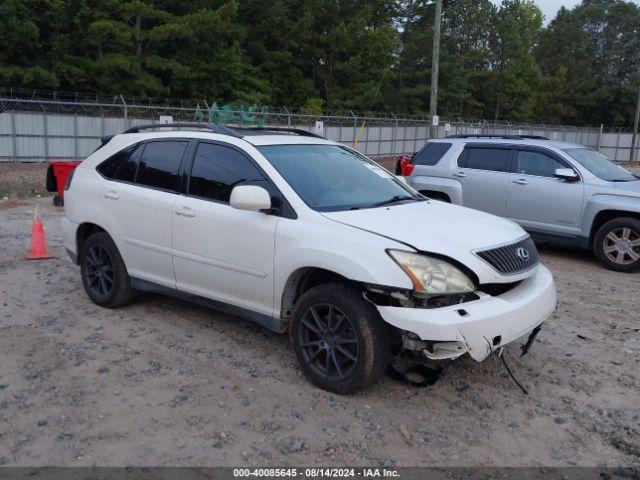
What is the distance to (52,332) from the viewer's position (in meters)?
5.24

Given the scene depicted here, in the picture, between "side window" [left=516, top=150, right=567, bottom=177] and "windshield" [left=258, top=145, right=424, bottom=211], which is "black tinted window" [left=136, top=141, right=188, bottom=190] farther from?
"side window" [left=516, top=150, right=567, bottom=177]

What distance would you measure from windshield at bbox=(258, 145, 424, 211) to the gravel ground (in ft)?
4.27

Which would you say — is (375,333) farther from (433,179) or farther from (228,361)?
(433,179)

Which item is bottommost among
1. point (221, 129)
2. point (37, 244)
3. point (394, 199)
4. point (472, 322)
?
point (37, 244)

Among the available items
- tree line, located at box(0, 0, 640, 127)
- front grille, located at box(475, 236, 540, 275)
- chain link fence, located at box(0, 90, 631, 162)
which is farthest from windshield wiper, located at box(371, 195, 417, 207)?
tree line, located at box(0, 0, 640, 127)

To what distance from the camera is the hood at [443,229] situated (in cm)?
397

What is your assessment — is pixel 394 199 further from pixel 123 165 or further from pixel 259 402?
pixel 123 165

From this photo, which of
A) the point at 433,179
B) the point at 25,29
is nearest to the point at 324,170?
the point at 433,179

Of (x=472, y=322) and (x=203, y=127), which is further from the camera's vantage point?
(x=203, y=127)

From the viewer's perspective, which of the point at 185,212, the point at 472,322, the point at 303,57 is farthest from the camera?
the point at 303,57

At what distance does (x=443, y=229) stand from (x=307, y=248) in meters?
0.96

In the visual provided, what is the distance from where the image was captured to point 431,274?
3824mm

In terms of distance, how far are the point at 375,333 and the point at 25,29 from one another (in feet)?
96.0

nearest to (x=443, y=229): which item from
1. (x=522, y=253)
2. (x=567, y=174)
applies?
(x=522, y=253)
